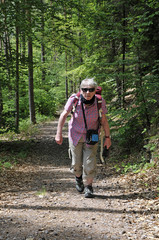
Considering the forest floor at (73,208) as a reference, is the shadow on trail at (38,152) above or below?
below

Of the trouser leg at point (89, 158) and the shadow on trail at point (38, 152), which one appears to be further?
the shadow on trail at point (38, 152)

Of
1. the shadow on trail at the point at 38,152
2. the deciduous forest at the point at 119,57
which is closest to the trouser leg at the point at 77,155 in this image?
the deciduous forest at the point at 119,57

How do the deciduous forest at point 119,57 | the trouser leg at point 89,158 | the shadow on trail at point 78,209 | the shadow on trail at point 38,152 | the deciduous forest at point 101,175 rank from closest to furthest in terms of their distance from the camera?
the deciduous forest at point 101,175 → the shadow on trail at point 78,209 → the trouser leg at point 89,158 → the deciduous forest at point 119,57 → the shadow on trail at point 38,152

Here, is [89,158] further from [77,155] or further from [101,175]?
[101,175]

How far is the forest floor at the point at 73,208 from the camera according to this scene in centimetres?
316

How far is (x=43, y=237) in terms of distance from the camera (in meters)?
3.04

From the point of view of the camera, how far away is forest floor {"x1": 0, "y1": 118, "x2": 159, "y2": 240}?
124 inches

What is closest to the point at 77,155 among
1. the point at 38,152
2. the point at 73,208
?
the point at 73,208

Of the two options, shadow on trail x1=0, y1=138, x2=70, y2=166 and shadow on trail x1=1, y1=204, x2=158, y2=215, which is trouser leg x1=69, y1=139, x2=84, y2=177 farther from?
shadow on trail x1=0, y1=138, x2=70, y2=166

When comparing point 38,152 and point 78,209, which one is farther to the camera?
point 38,152

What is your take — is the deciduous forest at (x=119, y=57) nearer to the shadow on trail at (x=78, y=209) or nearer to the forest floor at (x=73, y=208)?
the forest floor at (x=73, y=208)

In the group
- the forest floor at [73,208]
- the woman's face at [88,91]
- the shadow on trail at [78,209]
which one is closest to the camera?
the forest floor at [73,208]

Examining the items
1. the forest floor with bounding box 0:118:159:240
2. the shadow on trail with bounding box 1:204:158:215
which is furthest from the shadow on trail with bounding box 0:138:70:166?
the shadow on trail with bounding box 1:204:158:215

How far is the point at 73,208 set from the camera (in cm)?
407
